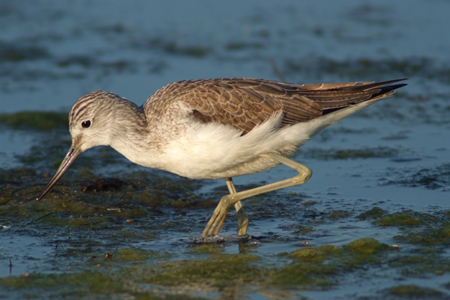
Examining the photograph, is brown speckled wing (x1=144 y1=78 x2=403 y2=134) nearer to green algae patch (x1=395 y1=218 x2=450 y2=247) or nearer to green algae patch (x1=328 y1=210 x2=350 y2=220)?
green algae patch (x1=328 y1=210 x2=350 y2=220)

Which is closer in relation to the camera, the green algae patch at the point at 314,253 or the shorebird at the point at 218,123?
the green algae patch at the point at 314,253

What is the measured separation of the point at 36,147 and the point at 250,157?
5.50 meters

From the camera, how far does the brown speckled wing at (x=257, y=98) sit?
306 inches

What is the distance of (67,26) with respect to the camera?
18234mm

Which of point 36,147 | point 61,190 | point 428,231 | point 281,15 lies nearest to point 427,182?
point 428,231

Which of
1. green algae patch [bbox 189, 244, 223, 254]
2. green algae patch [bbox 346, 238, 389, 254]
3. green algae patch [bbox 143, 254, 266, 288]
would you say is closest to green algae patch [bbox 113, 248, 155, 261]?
green algae patch [bbox 143, 254, 266, 288]

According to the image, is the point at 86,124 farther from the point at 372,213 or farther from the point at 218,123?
the point at 372,213

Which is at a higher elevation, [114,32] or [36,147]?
[114,32]

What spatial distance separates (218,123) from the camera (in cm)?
764

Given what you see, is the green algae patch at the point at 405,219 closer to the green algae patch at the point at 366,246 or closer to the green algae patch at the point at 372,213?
the green algae patch at the point at 372,213

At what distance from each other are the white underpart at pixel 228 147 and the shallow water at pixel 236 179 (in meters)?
1.01

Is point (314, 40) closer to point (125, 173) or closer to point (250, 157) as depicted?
point (125, 173)

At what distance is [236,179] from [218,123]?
3077 mm

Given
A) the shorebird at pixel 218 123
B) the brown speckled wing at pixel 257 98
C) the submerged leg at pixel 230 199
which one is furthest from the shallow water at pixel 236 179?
the brown speckled wing at pixel 257 98
